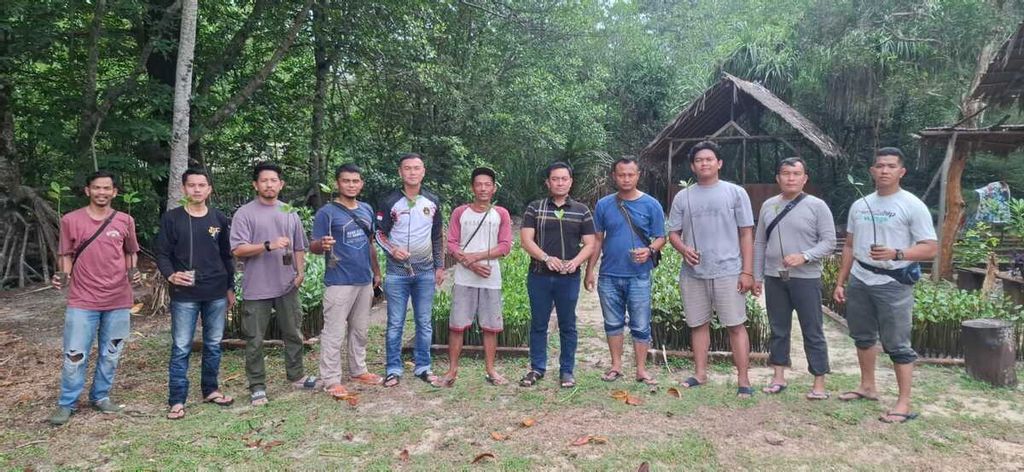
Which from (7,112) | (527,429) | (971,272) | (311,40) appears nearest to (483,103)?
(311,40)

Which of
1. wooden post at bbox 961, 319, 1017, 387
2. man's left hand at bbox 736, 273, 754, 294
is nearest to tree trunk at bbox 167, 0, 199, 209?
man's left hand at bbox 736, 273, 754, 294

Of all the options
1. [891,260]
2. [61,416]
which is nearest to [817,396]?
[891,260]

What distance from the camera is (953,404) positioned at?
4305 millimetres

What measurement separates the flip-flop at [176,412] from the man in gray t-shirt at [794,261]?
4186 mm

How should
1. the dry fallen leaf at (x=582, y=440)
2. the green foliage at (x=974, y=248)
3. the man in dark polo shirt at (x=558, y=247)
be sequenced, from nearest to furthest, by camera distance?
the dry fallen leaf at (x=582, y=440), the man in dark polo shirt at (x=558, y=247), the green foliage at (x=974, y=248)

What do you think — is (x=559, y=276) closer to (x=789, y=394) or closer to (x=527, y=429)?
(x=527, y=429)

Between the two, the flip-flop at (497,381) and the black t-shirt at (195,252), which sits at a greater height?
the black t-shirt at (195,252)

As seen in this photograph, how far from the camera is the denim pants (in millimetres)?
4188

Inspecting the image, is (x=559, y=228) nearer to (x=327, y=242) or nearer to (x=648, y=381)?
(x=648, y=381)

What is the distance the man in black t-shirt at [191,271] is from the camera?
4.00m

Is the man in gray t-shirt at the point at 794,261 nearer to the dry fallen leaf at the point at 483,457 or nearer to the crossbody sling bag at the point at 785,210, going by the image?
the crossbody sling bag at the point at 785,210

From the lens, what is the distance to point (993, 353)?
15.5 feet

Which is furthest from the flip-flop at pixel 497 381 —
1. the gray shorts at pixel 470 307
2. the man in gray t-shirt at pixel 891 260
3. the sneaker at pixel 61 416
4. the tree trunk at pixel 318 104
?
the tree trunk at pixel 318 104

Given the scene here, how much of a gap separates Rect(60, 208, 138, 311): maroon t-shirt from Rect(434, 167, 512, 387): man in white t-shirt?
7.47 ft
